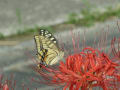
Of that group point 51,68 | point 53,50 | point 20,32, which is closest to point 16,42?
point 20,32

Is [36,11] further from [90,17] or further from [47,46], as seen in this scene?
[47,46]

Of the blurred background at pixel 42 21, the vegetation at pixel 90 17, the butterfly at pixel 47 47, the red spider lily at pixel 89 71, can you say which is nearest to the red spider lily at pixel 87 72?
the red spider lily at pixel 89 71

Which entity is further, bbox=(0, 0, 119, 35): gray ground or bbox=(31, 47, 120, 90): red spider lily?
bbox=(0, 0, 119, 35): gray ground

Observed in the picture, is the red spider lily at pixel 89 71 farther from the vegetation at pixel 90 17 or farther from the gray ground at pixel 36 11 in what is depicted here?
the gray ground at pixel 36 11

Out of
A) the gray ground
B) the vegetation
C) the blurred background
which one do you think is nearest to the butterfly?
the blurred background

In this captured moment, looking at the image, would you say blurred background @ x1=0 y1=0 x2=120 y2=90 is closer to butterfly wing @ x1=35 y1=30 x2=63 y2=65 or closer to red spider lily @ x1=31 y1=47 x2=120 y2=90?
butterfly wing @ x1=35 y1=30 x2=63 y2=65

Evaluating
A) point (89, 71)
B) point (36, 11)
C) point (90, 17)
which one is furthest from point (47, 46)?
point (36, 11)

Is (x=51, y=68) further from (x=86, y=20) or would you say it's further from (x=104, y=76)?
(x=86, y=20)

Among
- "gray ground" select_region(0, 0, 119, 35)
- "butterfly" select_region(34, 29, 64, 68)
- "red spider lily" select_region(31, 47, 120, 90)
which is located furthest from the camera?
"gray ground" select_region(0, 0, 119, 35)
